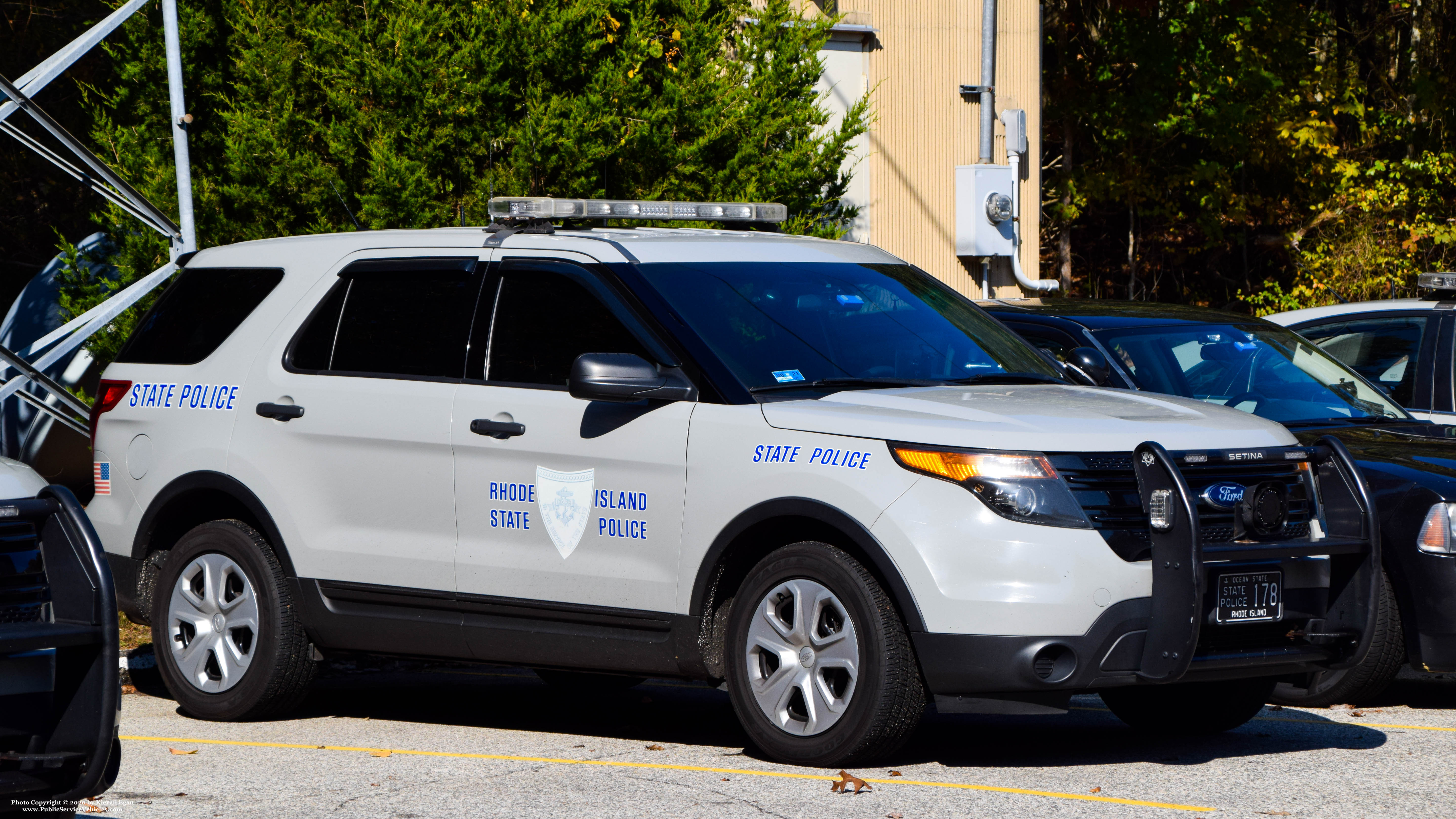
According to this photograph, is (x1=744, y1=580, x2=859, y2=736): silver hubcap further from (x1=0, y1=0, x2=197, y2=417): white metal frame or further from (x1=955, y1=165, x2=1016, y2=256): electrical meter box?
(x1=955, y1=165, x2=1016, y2=256): electrical meter box

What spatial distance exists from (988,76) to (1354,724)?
10077 millimetres

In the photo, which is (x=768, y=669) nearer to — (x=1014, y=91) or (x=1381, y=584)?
(x=1381, y=584)

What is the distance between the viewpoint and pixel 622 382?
636cm

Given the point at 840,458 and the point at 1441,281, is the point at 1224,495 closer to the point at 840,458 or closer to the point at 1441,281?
the point at 840,458

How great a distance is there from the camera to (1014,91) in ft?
55.8

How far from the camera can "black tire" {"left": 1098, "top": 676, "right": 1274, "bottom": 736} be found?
7.05 meters

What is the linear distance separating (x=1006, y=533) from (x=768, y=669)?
104 cm

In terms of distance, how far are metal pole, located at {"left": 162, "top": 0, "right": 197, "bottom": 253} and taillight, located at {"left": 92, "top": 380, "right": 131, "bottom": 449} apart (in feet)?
7.16

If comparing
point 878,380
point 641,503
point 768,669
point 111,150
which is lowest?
point 768,669

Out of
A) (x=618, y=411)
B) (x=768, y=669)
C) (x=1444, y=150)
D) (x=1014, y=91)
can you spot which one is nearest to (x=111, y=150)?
(x=618, y=411)

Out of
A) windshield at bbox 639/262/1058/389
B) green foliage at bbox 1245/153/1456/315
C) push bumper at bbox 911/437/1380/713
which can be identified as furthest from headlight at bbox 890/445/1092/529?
green foliage at bbox 1245/153/1456/315

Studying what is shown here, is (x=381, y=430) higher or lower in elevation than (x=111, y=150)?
lower

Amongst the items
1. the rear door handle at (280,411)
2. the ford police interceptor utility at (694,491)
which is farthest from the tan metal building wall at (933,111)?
the rear door handle at (280,411)

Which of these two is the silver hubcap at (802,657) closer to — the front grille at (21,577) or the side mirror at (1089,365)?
the side mirror at (1089,365)
